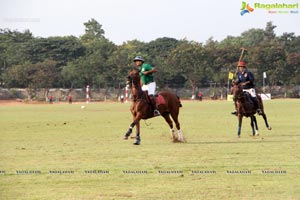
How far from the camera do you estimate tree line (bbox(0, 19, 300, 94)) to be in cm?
8419

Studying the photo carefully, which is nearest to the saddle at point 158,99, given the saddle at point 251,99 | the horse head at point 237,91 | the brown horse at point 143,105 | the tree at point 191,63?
the brown horse at point 143,105

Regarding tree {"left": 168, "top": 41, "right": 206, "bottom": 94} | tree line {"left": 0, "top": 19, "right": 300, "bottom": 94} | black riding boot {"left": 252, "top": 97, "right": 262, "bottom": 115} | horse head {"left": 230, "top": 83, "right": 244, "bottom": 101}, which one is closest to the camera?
horse head {"left": 230, "top": 83, "right": 244, "bottom": 101}

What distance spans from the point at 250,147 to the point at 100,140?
481 centimetres

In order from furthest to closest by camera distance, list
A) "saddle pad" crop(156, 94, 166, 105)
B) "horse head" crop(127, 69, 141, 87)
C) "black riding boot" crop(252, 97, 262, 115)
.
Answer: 1. "black riding boot" crop(252, 97, 262, 115)
2. "saddle pad" crop(156, 94, 166, 105)
3. "horse head" crop(127, 69, 141, 87)

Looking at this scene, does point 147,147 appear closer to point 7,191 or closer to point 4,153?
point 4,153

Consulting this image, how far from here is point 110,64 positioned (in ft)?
279

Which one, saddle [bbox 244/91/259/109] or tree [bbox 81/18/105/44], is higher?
tree [bbox 81/18/105/44]

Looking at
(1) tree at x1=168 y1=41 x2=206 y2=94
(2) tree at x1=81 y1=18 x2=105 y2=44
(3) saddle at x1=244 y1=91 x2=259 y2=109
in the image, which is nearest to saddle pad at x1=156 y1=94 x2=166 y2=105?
(3) saddle at x1=244 y1=91 x2=259 y2=109

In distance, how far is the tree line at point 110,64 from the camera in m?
84.2

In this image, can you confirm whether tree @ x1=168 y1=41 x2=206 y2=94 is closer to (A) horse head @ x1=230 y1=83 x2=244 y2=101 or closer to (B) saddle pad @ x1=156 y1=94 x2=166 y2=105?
(A) horse head @ x1=230 y1=83 x2=244 y2=101

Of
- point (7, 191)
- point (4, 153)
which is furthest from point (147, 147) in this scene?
point (7, 191)

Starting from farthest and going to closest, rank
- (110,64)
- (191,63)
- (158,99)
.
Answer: (191,63) → (110,64) → (158,99)

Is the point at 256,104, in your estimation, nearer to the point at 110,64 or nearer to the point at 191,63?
the point at 110,64

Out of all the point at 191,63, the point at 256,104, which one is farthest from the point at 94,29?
the point at 256,104
